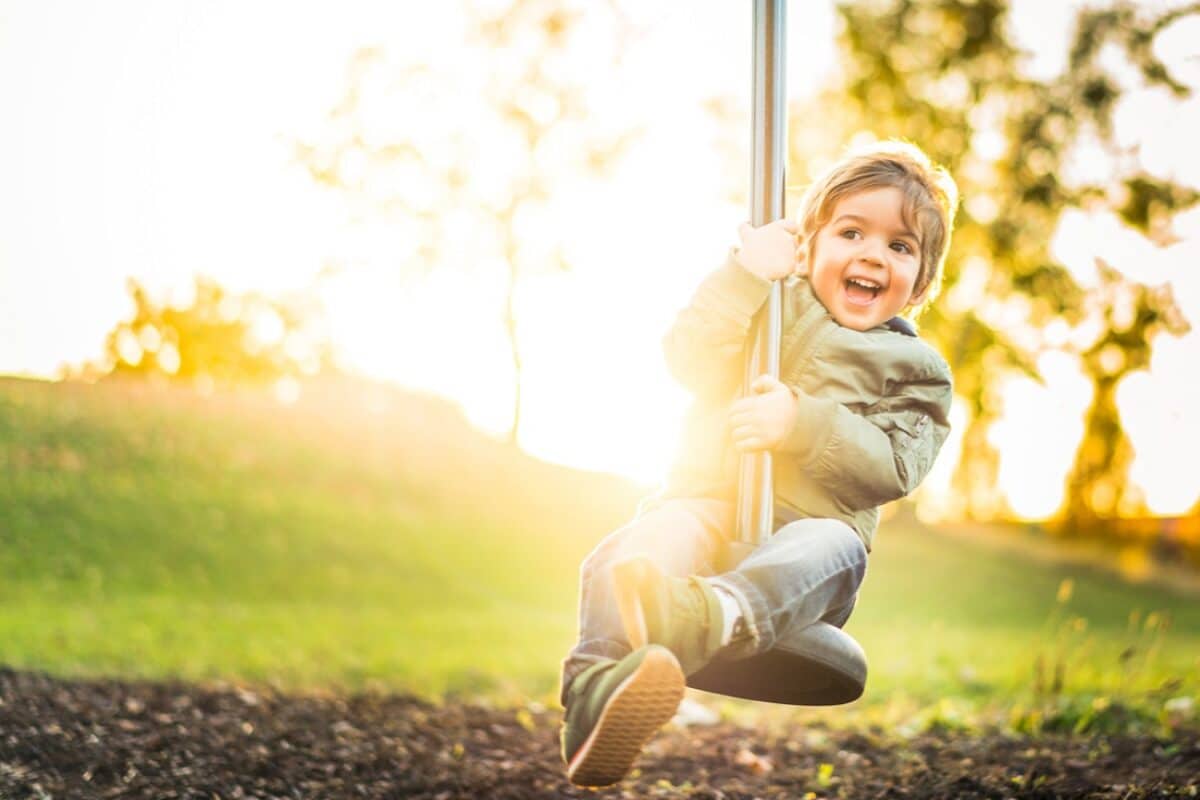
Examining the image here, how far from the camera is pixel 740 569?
2.92m

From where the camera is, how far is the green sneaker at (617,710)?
102 inches

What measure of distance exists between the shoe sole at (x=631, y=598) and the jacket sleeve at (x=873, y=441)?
56cm

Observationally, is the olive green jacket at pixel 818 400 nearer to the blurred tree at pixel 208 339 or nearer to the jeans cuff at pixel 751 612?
the jeans cuff at pixel 751 612

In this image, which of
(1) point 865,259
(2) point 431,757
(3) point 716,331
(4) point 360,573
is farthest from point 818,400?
(4) point 360,573

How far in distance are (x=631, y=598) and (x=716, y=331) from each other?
778 millimetres

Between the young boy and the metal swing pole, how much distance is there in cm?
4

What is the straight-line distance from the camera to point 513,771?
210 inches

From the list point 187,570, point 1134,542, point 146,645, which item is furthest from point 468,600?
point 1134,542

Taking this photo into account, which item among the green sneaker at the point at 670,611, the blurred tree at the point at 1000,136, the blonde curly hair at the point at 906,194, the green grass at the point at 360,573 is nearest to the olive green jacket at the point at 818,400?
the blonde curly hair at the point at 906,194

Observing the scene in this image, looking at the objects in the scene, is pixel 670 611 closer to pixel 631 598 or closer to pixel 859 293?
pixel 631 598

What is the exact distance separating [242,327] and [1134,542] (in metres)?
20.0

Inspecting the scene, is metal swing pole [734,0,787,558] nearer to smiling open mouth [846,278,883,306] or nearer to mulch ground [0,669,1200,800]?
smiling open mouth [846,278,883,306]

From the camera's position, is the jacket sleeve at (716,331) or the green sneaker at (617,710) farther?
the jacket sleeve at (716,331)

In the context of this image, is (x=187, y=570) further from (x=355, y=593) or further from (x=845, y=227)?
(x=845, y=227)
